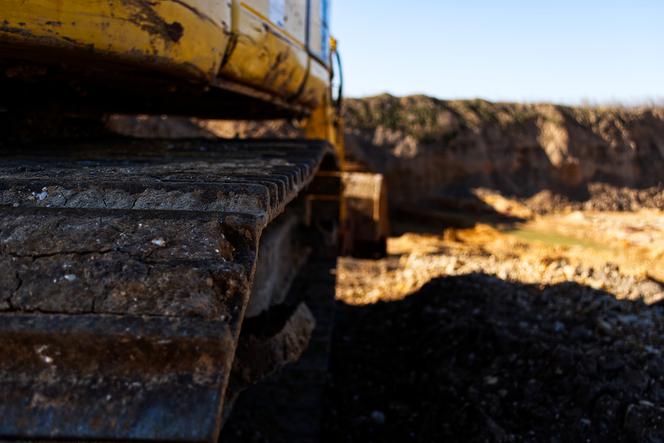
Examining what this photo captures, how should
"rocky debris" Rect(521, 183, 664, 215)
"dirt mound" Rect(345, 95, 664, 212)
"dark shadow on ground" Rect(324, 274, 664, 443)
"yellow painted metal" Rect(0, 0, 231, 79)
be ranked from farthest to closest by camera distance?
"rocky debris" Rect(521, 183, 664, 215) → "dirt mound" Rect(345, 95, 664, 212) → "dark shadow on ground" Rect(324, 274, 664, 443) → "yellow painted metal" Rect(0, 0, 231, 79)

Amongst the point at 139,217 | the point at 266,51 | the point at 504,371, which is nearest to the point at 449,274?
the point at 504,371

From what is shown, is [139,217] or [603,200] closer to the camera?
[139,217]

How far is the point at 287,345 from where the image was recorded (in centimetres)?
213

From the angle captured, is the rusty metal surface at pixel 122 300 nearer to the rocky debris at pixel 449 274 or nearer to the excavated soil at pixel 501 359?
the excavated soil at pixel 501 359

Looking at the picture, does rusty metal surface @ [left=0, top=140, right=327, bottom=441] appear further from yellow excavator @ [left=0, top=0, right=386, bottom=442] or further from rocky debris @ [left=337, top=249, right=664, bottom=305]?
rocky debris @ [left=337, top=249, right=664, bottom=305]

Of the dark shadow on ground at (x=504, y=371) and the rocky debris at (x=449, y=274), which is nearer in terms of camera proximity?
the dark shadow on ground at (x=504, y=371)

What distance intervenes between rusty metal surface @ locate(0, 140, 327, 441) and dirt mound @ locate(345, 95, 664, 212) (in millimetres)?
13264

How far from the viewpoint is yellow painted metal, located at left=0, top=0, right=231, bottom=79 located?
1669 millimetres

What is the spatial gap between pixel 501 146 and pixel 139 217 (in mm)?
15979

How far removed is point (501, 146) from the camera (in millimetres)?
16344

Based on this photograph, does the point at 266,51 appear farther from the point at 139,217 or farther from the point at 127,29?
the point at 139,217

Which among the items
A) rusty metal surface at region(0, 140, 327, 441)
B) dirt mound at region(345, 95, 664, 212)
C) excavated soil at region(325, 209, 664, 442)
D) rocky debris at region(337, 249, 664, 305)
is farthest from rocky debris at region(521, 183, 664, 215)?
rusty metal surface at region(0, 140, 327, 441)

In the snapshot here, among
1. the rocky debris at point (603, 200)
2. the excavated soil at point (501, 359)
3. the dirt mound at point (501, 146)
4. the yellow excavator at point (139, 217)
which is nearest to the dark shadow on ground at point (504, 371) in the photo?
the excavated soil at point (501, 359)

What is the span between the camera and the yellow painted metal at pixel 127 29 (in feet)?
5.48
